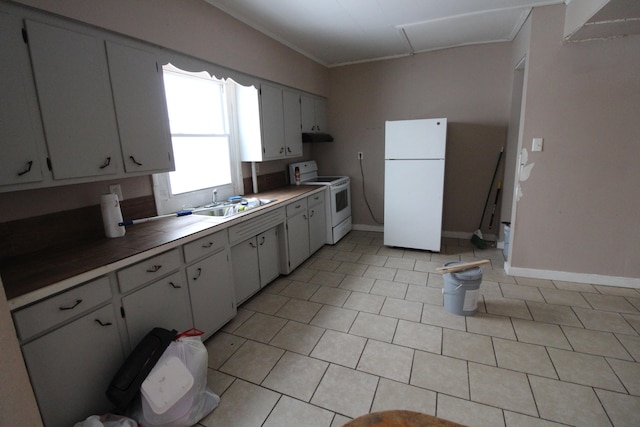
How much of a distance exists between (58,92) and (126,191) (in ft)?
2.66

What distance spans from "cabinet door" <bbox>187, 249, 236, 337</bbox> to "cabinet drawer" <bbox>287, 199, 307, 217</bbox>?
105cm

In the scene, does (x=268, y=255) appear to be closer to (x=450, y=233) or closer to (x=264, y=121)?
(x=264, y=121)

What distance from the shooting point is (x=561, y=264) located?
3080mm

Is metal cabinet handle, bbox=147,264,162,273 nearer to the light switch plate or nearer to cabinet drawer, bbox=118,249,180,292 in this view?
cabinet drawer, bbox=118,249,180,292

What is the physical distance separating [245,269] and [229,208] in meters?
0.61

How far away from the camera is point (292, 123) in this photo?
13.0 ft

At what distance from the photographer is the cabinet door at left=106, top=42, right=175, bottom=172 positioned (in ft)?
6.27

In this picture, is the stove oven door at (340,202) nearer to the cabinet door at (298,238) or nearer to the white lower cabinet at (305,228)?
the white lower cabinet at (305,228)

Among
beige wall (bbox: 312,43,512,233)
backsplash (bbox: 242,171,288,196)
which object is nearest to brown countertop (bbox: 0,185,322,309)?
backsplash (bbox: 242,171,288,196)

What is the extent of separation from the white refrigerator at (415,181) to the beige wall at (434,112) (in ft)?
0.65

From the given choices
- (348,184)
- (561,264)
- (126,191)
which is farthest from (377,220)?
(126,191)

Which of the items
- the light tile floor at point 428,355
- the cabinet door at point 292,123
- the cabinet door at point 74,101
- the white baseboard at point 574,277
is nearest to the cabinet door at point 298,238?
the light tile floor at point 428,355

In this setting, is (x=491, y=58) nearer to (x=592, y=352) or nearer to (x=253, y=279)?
(x=592, y=352)

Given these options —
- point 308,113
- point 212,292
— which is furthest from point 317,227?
point 212,292
